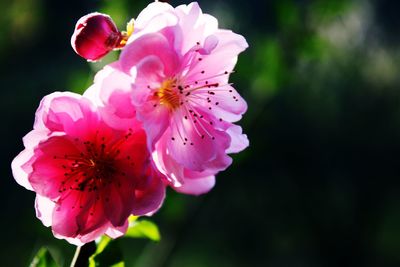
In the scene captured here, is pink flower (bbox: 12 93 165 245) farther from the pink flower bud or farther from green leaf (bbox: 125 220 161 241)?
green leaf (bbox: 125 220 161 241)

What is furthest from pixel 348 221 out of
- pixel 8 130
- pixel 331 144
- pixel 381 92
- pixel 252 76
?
pixel 8 130

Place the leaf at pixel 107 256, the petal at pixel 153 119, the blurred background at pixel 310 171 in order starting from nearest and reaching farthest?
the petal at pixel 153 119, the leaf at pixel 107 256, the blurred background at pixel 310 171

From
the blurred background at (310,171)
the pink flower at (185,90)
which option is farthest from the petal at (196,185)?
the blurred background at (310,171)

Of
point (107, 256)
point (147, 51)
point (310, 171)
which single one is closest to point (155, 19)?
point (147, 51)

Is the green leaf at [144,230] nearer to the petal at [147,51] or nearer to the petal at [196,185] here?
the petal at [196,185]

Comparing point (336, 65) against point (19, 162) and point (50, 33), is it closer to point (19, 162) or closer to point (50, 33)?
point (19, 162)

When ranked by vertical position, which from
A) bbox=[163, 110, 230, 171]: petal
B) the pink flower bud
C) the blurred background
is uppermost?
the pink flower bud

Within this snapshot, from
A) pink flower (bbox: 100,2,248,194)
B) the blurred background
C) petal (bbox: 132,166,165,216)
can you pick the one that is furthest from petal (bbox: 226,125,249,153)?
the blurred background

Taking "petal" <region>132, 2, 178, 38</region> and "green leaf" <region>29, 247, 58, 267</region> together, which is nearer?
"petal" <region>132, 2, 178, 38</region>
